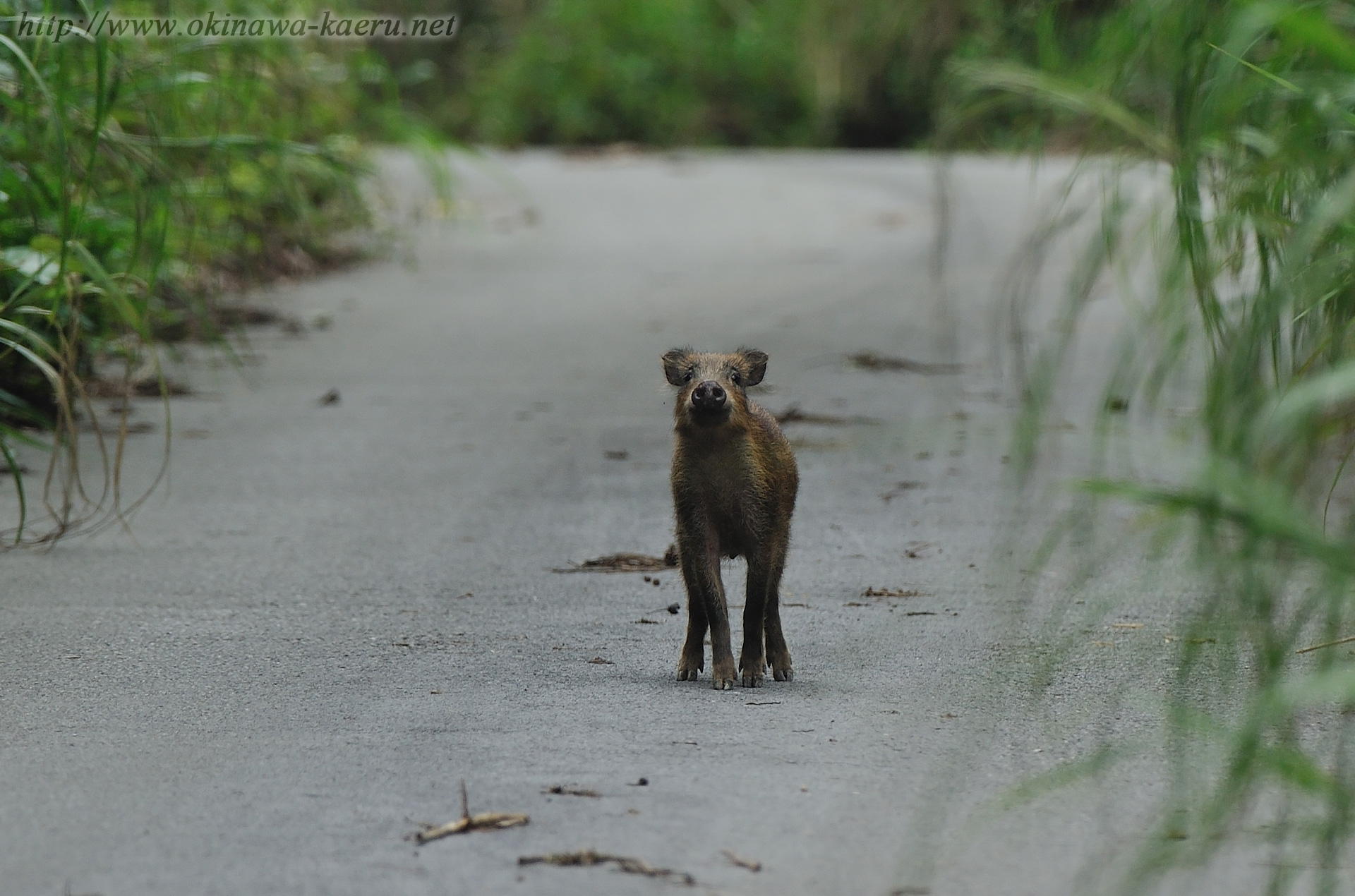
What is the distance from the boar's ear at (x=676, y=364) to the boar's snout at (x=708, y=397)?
1.16 feet

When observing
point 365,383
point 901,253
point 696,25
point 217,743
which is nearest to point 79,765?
point 217,743

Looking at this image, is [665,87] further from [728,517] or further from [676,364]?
[728,517]

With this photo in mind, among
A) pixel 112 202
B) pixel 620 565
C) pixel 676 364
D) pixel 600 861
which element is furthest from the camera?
pixel 112 202

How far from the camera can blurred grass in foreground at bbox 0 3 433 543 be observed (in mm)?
5262

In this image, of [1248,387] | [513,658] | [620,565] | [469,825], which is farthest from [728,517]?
[1248,387]

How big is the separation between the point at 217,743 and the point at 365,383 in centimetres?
530

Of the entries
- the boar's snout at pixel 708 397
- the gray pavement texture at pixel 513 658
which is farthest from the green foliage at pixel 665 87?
the boar's snout at pixel 708 397

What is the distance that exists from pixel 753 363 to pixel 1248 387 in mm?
2126

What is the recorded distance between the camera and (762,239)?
1501cm

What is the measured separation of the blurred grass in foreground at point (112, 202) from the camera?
17.3 feet

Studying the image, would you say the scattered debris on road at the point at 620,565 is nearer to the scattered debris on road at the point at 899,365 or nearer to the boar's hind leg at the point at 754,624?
the boar's hind leg at the point at 754,624

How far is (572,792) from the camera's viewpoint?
3258 mm

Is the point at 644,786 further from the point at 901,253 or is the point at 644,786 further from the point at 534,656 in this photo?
the point at 901,253

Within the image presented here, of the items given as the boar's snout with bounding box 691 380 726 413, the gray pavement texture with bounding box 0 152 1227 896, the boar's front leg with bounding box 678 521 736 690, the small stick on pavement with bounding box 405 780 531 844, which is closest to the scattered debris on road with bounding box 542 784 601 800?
the gray pavement texture with bounding box 0 152 1227 896
